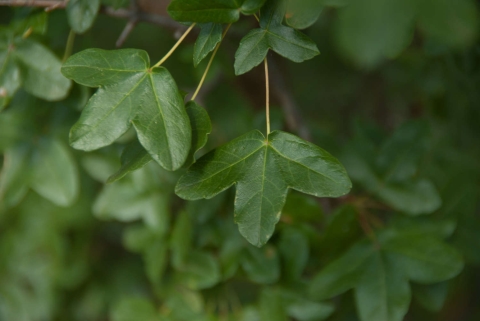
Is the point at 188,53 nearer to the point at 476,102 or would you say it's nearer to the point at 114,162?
the point at 114,162

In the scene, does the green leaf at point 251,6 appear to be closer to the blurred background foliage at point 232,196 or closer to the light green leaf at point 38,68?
the blurred background foliage at point 232,196

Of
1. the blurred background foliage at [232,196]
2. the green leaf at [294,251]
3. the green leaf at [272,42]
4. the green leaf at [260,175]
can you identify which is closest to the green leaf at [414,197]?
the blurred background foliage at [232,196]

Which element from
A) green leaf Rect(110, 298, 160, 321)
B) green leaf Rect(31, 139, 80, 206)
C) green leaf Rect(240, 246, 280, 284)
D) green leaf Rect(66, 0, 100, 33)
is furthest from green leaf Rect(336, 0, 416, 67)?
green leaf Rect(110, 298, 160, 321)

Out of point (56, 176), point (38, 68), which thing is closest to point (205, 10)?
point (38, 68)

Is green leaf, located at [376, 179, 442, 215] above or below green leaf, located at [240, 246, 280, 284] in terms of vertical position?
above

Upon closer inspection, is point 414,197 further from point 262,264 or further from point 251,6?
point 251,6

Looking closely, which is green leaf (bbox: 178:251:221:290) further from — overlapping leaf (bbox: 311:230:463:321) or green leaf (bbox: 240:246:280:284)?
overlapping leaf (bbox: 311:230:463:321)
